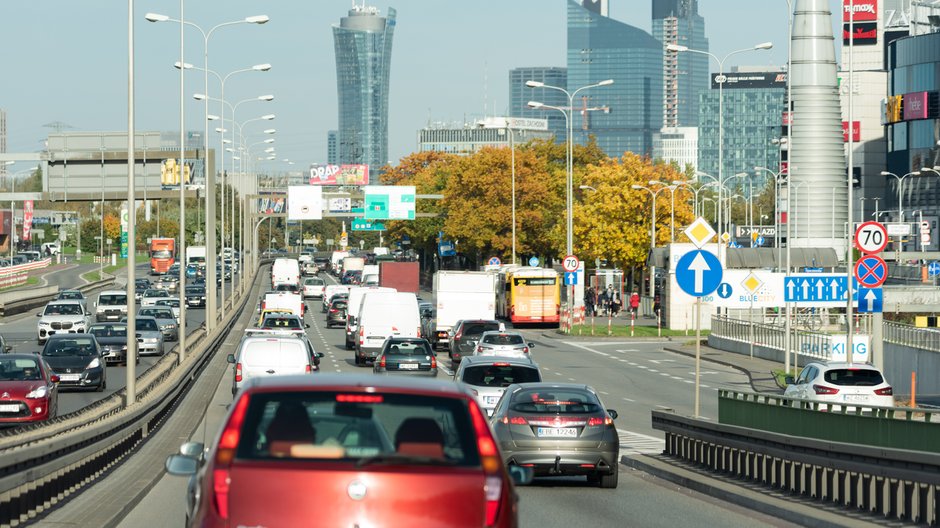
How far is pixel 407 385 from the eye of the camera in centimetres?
724

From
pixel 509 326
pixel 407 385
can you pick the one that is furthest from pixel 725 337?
pixel 407 385

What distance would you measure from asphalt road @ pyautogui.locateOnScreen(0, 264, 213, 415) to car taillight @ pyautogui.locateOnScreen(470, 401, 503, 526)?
23.8 m

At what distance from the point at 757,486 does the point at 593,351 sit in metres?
39.4

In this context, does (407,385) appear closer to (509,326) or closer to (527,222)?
(509,326)

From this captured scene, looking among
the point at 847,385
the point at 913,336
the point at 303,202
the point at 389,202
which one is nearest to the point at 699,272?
the point at 847,385

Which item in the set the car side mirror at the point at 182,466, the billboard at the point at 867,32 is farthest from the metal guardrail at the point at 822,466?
the billboard at the point at 867,32

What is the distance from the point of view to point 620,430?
27.4 m

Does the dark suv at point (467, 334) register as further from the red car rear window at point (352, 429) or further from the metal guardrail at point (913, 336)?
the red car rear window at point (352, 429)

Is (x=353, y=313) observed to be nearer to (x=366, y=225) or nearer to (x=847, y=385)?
(x=847, y=385)

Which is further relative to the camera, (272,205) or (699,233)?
(272,205)

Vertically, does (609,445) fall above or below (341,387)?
below

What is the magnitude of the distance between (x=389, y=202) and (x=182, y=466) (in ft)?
329

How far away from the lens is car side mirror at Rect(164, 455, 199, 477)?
8008mm

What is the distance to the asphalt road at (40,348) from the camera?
33219 millimetres
